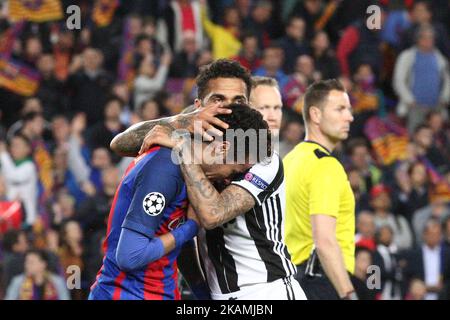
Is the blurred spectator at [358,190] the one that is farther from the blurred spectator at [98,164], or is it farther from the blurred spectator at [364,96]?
the blurred spectator at [98,164]

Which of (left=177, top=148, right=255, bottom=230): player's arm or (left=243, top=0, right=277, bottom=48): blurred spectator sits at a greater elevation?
(left=243, top=0, right=277, bottom=48): blurred spectator

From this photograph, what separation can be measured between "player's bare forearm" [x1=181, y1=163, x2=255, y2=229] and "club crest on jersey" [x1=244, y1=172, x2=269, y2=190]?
0.12m

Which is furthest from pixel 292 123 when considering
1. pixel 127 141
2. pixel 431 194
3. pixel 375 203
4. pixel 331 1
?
pixel 127 141

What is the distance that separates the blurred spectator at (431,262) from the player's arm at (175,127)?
6136 mm

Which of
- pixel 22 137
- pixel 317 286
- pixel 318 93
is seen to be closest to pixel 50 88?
pixel 22 137

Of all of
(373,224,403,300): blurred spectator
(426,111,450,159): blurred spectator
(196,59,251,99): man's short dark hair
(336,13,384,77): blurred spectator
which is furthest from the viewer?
(336,13,384,77): blurred spectator

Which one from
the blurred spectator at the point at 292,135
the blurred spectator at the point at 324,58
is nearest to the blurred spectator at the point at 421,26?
the blurred spectator at the point at 324,58

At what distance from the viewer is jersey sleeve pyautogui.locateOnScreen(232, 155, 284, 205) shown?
520cm

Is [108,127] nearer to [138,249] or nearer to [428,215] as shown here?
[428,215]

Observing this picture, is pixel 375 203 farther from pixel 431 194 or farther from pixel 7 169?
pixel 7 169

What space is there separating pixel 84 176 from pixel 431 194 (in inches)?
157

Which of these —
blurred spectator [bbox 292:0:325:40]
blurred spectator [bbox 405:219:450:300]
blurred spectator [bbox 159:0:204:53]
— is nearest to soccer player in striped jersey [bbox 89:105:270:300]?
blurred spectator [bbox 405:219:450:300]

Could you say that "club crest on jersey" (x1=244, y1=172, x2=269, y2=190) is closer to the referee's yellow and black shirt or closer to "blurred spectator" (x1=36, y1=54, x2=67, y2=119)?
the referee's yellow and black shirt

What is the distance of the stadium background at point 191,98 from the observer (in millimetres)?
10672
